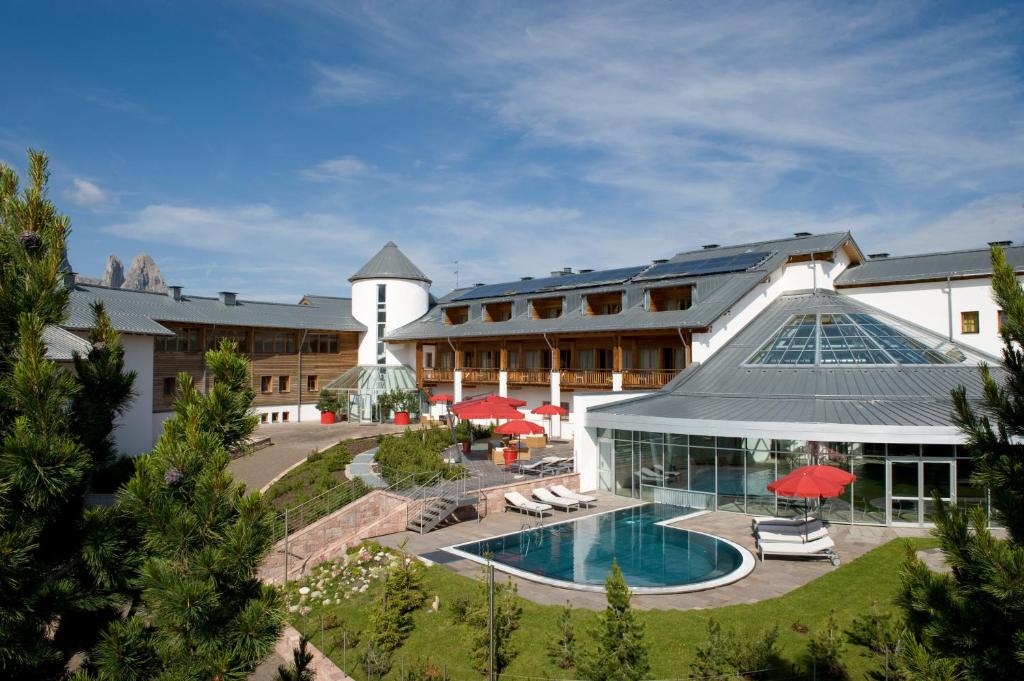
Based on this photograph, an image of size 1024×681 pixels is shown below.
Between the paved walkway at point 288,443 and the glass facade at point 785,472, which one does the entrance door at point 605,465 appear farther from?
the paved walkway at point 288,443

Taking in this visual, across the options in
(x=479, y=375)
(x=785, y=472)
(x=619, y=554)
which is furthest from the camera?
(x=479, y=375)

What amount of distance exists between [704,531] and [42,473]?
16216 millimetres

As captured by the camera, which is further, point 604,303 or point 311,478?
point 604,303

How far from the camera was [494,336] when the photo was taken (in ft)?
119

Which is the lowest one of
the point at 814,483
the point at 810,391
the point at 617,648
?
the point at 617,648

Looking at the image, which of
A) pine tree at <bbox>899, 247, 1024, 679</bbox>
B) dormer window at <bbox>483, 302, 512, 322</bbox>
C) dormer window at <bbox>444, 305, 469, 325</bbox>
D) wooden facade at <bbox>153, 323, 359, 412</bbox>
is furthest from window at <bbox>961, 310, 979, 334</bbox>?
wooden facade at <bbox>153, 323, 359, 412</bbox>

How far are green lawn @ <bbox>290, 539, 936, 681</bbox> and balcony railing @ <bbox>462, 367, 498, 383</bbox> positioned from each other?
2309 cm

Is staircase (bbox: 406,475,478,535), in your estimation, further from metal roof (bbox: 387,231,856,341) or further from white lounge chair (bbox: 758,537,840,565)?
metal roof (bbox: 387,231,856,341)

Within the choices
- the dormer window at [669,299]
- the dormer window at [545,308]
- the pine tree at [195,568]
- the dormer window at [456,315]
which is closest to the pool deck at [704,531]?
the pine tree at [195,568]

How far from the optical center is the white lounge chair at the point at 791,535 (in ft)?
51.4

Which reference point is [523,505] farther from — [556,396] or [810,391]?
[556,396]

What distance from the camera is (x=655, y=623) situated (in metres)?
11.6

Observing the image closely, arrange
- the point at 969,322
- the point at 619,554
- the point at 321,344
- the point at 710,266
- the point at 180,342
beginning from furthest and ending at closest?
the point at 321,344, the point at 180,342, the point at 710,266, the point at 969,322, the point at 619,554

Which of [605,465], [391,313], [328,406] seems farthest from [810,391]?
[391,313]
